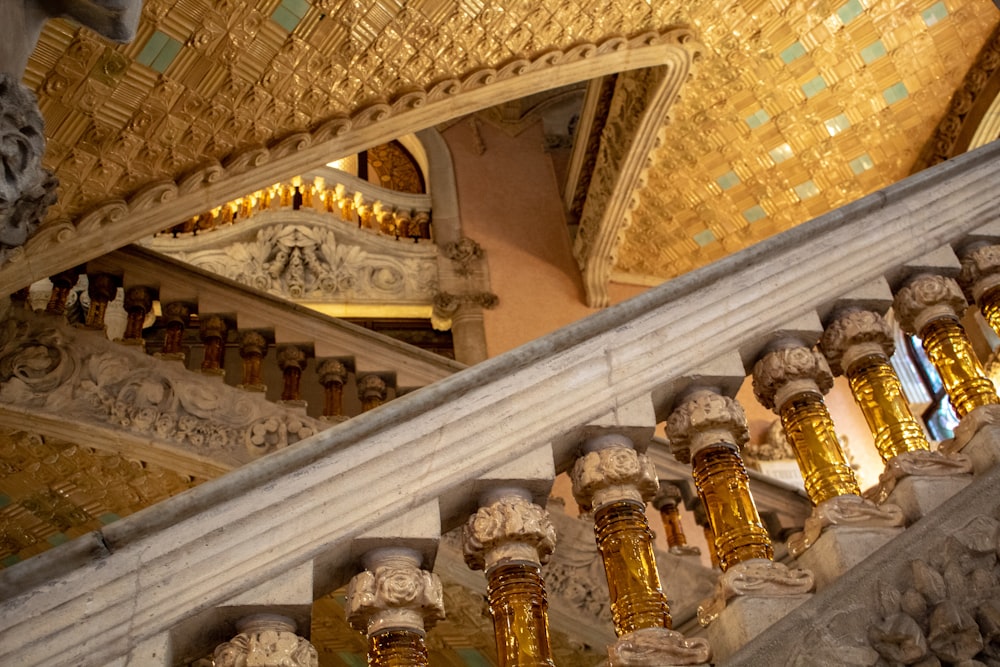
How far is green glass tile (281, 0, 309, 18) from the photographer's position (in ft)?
17.1

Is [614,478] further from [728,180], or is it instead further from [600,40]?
[728,180]

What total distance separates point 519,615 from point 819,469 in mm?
823

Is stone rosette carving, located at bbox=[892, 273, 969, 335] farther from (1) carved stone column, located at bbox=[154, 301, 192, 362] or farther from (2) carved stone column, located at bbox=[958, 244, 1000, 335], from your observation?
(1) carved stone column, located at bbox=[154, 301, 192, 362]

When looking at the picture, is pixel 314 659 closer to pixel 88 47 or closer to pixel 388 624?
pixel 388 624

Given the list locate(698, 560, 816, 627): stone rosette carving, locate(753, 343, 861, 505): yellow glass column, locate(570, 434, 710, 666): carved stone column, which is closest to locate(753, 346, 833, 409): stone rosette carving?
locate(753, 343, 861, 505): yellow glass column

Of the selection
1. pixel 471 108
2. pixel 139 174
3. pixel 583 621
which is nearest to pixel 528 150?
pixel 471 108

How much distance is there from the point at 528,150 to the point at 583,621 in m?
6.70

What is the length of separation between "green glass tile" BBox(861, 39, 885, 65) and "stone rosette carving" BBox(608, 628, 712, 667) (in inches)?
267

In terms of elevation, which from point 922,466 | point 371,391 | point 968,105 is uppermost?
point 968,105

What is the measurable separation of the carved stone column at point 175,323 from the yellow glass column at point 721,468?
343 cm

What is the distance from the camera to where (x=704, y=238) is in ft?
29.8

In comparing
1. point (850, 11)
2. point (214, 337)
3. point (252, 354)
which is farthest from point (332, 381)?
point (850, 11)

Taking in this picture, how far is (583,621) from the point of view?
455cm

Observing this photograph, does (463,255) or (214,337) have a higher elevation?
(463,255)
